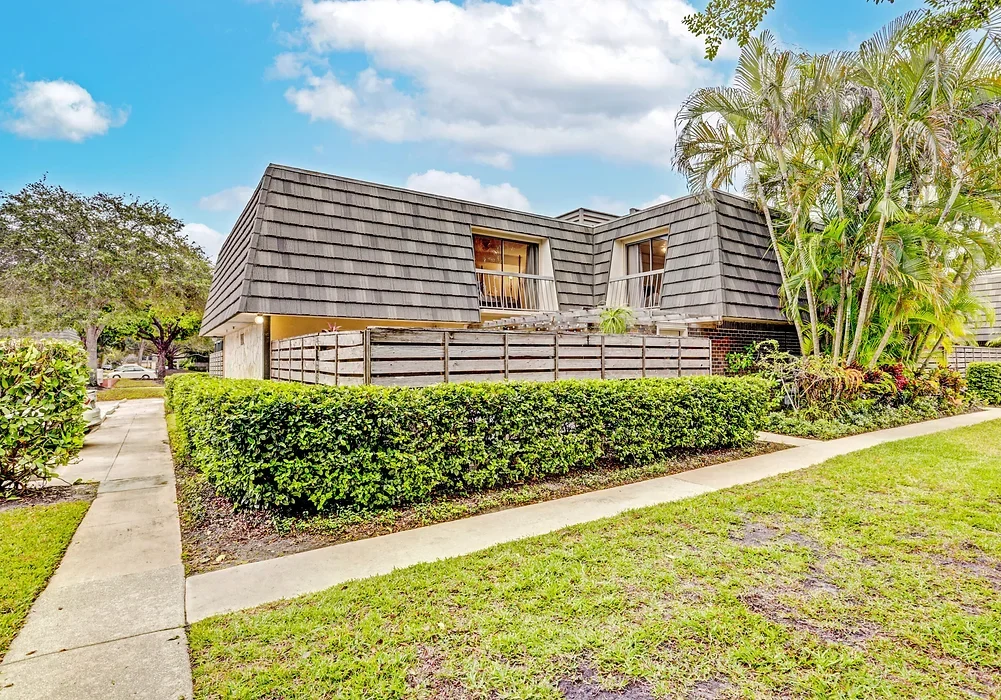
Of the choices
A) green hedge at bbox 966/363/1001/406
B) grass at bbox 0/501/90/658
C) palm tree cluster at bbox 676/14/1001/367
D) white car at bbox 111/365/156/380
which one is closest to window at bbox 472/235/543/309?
palm tree cluster at bbox 676/14/1001/367

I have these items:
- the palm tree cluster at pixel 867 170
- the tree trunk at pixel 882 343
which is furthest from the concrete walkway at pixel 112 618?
the tree trunk at pixel 882 343

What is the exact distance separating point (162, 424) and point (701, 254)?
13.1m

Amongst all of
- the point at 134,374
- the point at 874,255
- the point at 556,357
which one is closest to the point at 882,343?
the point at 874,255

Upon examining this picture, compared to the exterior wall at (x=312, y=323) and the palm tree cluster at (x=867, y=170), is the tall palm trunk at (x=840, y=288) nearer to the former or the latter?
the palm tree cluster at (x=867, y=170)

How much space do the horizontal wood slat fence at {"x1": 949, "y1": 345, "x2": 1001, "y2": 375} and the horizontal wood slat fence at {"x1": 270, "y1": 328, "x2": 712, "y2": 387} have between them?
12.8 meters

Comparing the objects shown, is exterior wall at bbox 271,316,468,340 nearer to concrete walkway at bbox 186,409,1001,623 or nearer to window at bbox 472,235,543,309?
window at bbox 472,235,543,309

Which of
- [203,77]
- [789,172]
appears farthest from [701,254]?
[203,77]

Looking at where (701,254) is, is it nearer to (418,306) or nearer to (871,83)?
(871,83)

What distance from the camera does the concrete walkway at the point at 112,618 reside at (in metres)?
2.29

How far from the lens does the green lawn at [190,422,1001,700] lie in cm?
226

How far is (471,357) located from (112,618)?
169 inches

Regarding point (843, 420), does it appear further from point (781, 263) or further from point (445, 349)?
point (445, 349)

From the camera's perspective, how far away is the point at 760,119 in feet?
33.1

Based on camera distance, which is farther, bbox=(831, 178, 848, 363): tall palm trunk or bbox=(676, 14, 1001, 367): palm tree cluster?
bbox=(831, 178, 848, 363): tall palm trunk
